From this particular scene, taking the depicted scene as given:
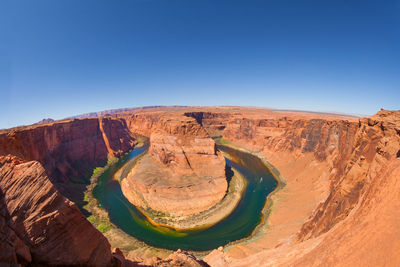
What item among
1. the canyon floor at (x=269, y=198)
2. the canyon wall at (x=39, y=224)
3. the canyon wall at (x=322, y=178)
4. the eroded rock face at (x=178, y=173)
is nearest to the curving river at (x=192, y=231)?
the canyon floor at (x=269, y=198)

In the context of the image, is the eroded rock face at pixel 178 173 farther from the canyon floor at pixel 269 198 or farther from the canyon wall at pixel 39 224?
the canyon wall at pixel 39 224

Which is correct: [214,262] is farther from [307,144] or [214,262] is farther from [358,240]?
[307,144]

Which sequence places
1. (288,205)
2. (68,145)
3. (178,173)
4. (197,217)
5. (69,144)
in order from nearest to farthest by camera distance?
(197,217) → (288,205) → (178,173) → (68,145) → (69,144)

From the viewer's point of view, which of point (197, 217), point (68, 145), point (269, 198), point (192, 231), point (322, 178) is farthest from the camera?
point (68, 145)

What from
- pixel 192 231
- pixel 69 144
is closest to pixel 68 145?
pixel 69 144

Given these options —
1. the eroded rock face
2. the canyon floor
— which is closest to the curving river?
the canyon floor

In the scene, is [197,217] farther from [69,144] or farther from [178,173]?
[69,144]

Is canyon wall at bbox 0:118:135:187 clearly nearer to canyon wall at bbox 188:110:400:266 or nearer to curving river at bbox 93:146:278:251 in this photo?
curving river at bbox 93:146:278:251
